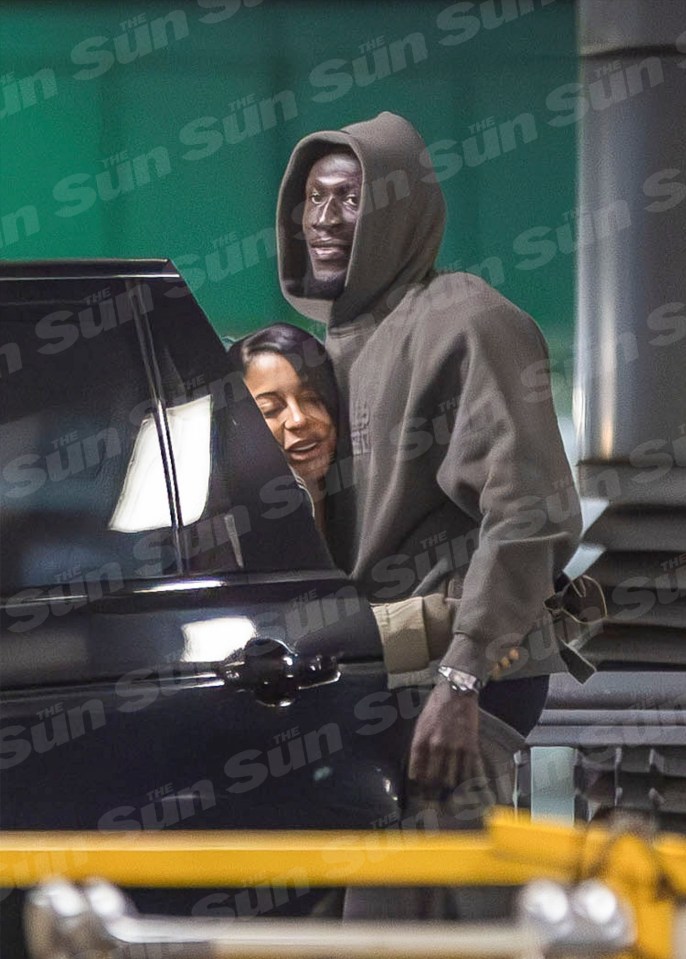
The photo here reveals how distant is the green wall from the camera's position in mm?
3521

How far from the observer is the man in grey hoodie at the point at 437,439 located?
2027mm

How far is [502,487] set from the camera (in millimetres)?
2012

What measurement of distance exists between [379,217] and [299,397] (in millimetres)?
277

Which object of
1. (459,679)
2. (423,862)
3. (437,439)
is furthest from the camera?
(437,439)

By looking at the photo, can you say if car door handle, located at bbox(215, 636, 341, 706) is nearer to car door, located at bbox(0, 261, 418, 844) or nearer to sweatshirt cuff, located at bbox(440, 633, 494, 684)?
car door, located at bbox(0, 261, 418, 844)

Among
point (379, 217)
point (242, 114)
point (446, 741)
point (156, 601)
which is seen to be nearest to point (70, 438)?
point (156, 601)

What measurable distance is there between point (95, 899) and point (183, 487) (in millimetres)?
731

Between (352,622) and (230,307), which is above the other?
(230,307)

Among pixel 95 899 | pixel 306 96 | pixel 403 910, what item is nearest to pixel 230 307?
pixel 306 96

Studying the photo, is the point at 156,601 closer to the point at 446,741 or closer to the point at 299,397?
the point at 446,741

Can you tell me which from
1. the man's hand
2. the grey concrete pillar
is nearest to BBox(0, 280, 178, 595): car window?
the man's hand

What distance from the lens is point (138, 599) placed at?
162 centimetres

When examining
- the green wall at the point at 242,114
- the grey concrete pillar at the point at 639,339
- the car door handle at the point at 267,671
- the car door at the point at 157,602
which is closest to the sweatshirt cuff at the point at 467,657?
the car door at the point at 157,602

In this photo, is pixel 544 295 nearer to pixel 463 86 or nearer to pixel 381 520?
pixel 463 86
